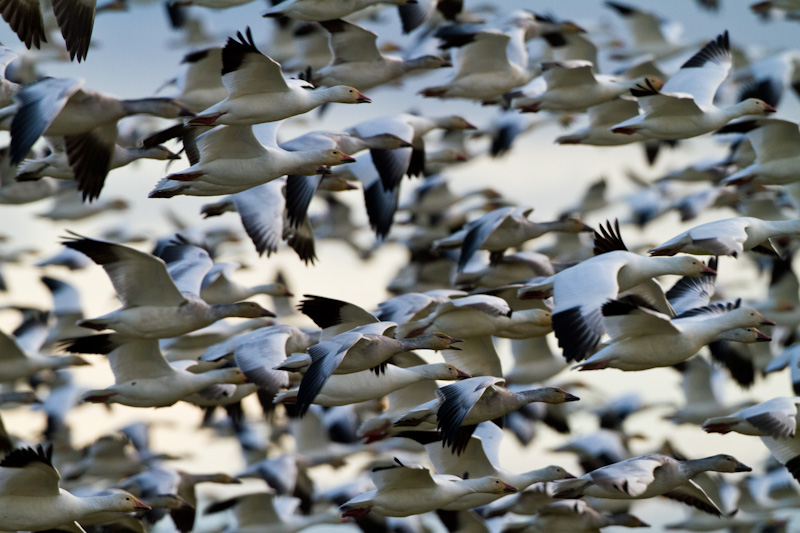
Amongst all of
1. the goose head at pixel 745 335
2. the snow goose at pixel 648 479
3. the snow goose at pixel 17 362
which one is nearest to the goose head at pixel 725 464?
the snow goose at pixel 648 479

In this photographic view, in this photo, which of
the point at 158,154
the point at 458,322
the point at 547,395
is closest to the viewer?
the point at 547,395

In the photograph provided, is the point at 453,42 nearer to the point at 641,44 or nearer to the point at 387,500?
the point at 387,500

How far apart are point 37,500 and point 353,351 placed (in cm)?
257

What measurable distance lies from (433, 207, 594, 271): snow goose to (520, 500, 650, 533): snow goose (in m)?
2.76

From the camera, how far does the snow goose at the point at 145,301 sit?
11070 millimetres

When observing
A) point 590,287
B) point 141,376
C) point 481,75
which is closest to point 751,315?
point 590,287

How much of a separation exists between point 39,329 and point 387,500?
7.42m

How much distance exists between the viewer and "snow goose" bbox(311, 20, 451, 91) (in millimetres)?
13625

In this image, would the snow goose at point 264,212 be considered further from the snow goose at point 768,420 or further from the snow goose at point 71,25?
the snow goose at point 768,420

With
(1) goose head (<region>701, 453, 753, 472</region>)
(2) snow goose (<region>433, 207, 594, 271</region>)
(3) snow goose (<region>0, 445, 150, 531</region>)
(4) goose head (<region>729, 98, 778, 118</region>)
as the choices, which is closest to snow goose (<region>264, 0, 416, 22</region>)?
(2) snow goose (<region>433, 207, 594, 271</region>)

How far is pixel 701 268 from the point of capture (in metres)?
10.7

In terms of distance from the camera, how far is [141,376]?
39.5ft

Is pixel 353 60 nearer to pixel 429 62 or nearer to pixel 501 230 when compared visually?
pixel 429 62

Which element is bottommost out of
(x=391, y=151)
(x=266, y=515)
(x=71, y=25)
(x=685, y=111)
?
(x=266, y=515)
